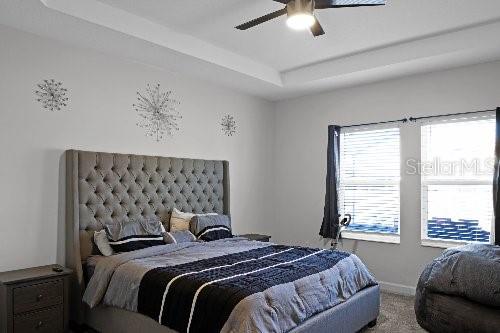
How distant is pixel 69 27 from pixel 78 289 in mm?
2183

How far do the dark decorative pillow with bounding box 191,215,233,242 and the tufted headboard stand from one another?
301 mm

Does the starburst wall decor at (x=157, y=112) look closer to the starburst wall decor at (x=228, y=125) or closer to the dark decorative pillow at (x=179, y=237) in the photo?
the starburst wall decor at (x=228, y=125)

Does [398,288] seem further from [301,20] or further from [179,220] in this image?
[301,20]

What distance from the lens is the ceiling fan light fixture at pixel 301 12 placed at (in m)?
2.37

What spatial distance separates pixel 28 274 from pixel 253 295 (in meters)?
1.82

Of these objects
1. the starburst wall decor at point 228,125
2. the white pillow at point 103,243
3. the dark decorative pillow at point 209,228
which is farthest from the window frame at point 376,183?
the white pillow at point 103,243

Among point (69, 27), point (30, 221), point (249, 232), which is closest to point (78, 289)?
point (30, 221)

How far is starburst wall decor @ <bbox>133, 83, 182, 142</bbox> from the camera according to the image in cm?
395

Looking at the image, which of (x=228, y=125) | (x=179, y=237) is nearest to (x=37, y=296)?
(x=179, y=237)

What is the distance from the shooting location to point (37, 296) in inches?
110

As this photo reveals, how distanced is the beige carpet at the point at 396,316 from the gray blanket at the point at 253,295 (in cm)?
43

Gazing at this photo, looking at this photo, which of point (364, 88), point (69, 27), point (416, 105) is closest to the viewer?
point (69, 27)

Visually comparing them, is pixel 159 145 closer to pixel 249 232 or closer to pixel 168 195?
pixel 168 195

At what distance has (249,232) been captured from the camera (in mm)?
5188
